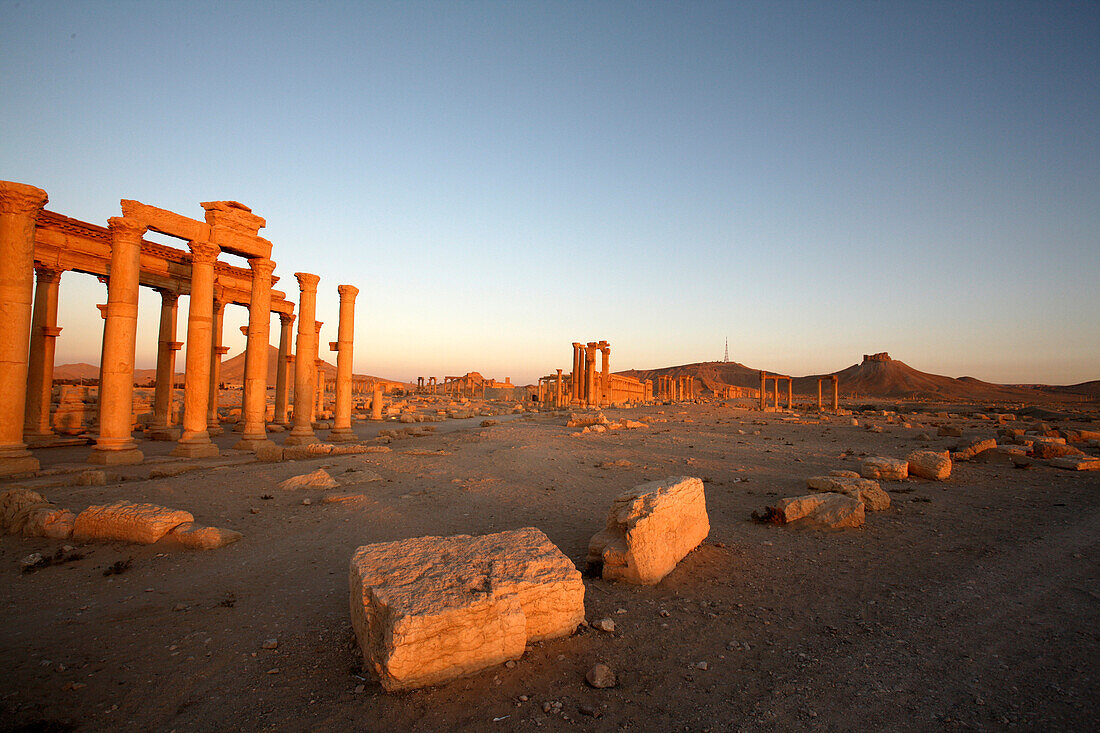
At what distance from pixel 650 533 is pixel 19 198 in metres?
15.8

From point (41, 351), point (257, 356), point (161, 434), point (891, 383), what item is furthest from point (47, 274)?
point (891, 383)

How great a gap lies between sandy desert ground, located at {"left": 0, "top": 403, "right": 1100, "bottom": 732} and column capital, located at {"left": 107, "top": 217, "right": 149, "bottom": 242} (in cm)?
752

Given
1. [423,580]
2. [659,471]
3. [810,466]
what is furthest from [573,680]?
[810,466]

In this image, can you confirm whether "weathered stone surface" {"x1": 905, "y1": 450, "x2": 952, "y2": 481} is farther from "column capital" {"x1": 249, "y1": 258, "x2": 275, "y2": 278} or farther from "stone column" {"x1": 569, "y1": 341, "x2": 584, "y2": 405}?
"stone column" {"x1": 569, "y1": 341, "x2": 584, "y2": 405}

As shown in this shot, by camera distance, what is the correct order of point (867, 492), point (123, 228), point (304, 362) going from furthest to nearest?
point (304, 362) < point (123, 228) < point (867, 492)

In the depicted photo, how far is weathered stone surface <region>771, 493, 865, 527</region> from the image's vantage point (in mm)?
7305

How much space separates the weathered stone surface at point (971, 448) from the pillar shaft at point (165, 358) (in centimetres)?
2716

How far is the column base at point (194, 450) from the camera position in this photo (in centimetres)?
1380

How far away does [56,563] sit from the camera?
6.12 meters

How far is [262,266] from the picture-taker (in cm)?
1619

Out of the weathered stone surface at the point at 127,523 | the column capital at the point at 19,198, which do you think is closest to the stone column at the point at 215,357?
the column capital at the point at 19,198

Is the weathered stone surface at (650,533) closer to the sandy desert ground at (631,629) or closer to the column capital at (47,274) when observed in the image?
the sandy desert ground at (631,629)

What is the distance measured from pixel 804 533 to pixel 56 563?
32.6ft

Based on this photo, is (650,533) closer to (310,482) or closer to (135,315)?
(310,482)
